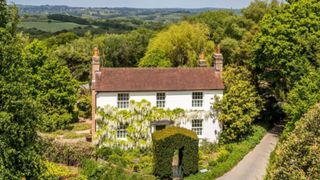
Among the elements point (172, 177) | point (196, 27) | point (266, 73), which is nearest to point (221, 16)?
point (196, 27)

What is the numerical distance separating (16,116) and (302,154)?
1164 centimetres

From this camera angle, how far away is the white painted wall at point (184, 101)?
37.2 metres

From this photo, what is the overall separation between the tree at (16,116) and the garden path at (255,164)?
17178mm

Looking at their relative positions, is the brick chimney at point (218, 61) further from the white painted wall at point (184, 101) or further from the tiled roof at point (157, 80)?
the white painted wall at point (184, 101)

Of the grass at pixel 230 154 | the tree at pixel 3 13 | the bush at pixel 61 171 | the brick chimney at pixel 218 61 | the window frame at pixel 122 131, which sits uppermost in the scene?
the tree at pixel 3 13

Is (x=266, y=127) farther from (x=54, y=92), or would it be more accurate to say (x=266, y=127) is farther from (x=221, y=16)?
(x=221, y=16)

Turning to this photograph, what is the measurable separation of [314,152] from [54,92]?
3247 cm

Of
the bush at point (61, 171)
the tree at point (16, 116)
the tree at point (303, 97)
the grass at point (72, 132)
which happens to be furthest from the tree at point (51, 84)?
the tree at point (16, 116)

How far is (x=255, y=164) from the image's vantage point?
34719 millimetres

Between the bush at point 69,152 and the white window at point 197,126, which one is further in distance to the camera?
the white window at point 197,126

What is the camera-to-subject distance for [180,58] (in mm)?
61531

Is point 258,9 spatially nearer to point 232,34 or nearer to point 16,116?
point 232,34

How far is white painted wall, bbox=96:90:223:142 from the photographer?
37188 millimetres

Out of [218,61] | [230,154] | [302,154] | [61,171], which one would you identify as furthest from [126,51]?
[302,154]
